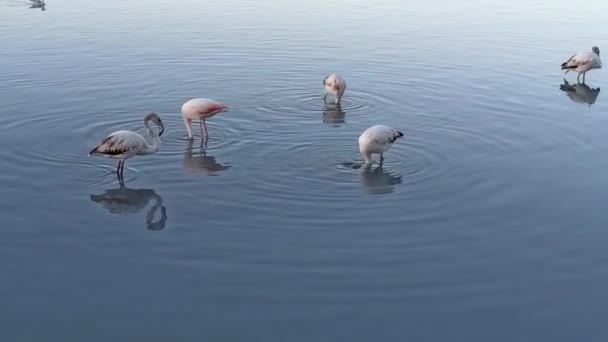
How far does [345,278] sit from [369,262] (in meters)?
0.53

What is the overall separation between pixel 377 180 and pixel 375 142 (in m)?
0.61

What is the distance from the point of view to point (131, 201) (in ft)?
35.8

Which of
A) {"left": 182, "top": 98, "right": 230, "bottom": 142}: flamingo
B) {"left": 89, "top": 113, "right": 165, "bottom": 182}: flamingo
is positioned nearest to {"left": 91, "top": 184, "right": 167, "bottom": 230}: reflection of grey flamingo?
{"left": 89, "top": 113, "right": 165, "bottom": 182}: flamingo

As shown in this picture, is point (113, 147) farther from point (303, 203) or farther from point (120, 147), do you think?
point (303, 203)

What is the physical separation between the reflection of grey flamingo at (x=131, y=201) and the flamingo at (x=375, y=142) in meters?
3.12

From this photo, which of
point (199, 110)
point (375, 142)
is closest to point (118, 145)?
point (199, 110)

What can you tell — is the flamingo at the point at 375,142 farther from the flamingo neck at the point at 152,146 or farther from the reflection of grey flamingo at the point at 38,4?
the reflection of grey flamingo at the point at 38,4

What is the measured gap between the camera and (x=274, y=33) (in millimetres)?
25047

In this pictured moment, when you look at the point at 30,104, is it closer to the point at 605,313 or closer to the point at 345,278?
the point at 345,278

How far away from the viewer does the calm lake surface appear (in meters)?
7.95

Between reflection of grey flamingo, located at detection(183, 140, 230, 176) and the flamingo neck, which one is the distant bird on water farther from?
the flamingo neck

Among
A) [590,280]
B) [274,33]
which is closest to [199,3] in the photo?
[274,33]

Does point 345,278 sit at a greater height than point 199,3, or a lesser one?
lesser

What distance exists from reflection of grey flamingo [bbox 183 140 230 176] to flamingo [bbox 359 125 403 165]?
2.11m
